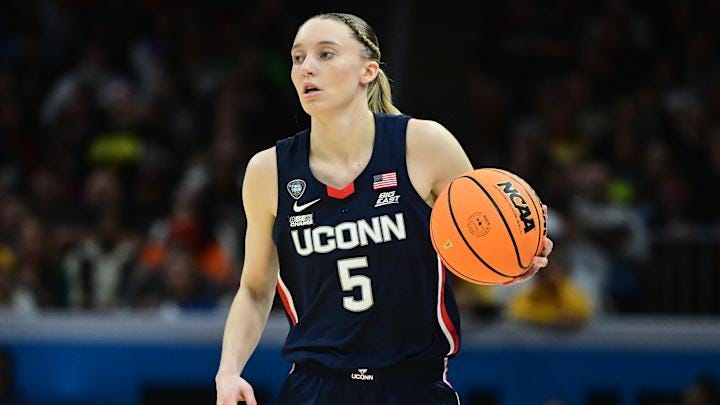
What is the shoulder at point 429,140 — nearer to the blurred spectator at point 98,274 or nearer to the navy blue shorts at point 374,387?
the navy blue shorts at point 374,387

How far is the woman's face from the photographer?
14.5ft

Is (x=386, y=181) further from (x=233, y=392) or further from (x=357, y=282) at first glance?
(x=233, y=392)

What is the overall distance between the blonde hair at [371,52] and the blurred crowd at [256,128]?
4388mm

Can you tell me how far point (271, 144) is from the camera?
37.2 feet

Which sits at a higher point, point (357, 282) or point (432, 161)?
point (432, 161)

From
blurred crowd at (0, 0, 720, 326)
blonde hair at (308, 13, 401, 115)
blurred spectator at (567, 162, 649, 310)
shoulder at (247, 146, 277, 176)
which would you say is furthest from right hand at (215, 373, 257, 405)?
blurred spectator at (567, 162, 649, 310)

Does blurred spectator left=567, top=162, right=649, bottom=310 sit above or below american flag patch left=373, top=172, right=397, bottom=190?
below

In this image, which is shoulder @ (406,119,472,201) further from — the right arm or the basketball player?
the right arm

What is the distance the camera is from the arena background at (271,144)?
29.3 ft

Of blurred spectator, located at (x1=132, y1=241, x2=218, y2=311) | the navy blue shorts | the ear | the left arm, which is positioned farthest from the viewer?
blurred spectator, located at (x1=132, y1=241, x2=218, y2=311)

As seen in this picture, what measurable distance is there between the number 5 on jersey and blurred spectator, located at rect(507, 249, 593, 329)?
15.6 feet

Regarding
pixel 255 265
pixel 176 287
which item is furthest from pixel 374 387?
pixel 176 287

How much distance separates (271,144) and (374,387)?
7121mm

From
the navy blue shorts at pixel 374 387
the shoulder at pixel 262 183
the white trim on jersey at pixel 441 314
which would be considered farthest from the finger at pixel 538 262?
the shoulder at pixel 262 183
